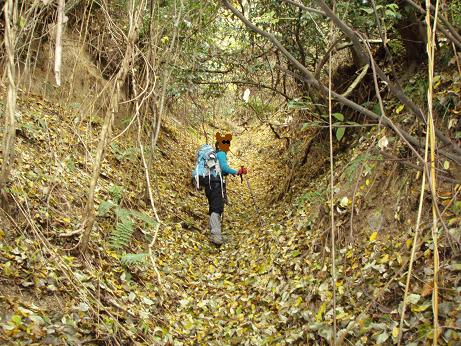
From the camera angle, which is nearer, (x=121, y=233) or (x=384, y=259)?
(x=384, y=259)

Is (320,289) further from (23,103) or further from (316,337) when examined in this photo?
(23,103)

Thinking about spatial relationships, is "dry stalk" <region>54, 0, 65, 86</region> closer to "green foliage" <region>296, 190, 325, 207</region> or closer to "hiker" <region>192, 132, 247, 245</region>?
"green foliage" <region>296, 190, 325, 207</region>

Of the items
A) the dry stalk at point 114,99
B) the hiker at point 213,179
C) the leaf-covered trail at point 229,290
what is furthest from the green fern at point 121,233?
the hiker at point 213,179

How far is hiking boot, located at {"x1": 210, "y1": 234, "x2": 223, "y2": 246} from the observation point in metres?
7.37

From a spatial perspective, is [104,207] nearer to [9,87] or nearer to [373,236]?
[9,87]

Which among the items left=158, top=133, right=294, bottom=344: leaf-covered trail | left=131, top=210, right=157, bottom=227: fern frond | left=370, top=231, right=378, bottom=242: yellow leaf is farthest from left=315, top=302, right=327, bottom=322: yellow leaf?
left=131, top=210, right=157, bottom=227: fern frond

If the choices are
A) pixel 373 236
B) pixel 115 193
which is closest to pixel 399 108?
pixel 373 236

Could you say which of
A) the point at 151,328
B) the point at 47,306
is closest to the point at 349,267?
the point at 151,328

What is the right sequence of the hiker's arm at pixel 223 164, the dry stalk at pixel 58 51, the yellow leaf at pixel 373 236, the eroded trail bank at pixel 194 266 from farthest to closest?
the hiker's arm at pixel 223 164
the yellow leaf at pixel 373 236
the eroded trail bank at pixel 194 266
the dry stalk at pixel 58 51

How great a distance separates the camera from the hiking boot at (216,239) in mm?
7367

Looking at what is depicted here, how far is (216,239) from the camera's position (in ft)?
24.2

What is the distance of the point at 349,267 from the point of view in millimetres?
4402

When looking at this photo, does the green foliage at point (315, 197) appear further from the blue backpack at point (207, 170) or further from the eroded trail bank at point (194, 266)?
the blue backpack at point (207, 170)

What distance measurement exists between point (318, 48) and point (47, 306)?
Result: 5.86 m
